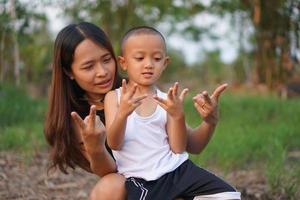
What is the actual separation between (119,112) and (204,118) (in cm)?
38

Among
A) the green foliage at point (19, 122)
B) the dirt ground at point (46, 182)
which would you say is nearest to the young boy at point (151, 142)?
the dirt ground at point (46, 182)

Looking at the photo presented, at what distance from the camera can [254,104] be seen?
23.1 feet

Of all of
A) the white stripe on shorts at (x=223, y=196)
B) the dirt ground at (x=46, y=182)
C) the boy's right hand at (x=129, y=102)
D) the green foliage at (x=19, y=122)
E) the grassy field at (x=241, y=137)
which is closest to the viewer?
the boy's right hand at (x=129, y=102)

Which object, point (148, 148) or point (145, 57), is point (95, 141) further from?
point (145, 57)

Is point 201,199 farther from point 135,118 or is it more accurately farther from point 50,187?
point 50,187

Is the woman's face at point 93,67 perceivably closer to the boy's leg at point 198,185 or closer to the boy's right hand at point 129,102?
the boy's right hand at point 129,102

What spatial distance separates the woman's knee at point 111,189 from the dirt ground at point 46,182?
1.07m

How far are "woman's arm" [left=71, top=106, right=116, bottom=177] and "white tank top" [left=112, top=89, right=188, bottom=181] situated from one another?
69 mm

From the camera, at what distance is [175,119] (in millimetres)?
1883

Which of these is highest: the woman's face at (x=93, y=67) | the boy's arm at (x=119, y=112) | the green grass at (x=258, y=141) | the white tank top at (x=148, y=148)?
the woman's face at (x=93, y=67)

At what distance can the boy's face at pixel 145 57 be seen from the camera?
6.39 feet

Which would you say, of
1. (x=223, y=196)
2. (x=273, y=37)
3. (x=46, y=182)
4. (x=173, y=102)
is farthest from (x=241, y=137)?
(x=273, y=37)

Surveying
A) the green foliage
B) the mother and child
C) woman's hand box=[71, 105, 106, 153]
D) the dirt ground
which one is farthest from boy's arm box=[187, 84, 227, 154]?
the green foliage

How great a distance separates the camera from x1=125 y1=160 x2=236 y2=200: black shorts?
75.6 inches
